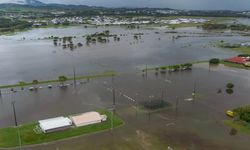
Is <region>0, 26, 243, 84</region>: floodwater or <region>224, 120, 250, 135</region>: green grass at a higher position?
<region>0, 26, 243, 84</region>: floodwater

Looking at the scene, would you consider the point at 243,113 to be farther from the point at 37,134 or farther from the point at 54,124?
the point at 37,134

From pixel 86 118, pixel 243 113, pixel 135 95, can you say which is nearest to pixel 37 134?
pixel 86 118

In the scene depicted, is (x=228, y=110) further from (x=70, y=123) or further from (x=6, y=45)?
(x=6, y=45)

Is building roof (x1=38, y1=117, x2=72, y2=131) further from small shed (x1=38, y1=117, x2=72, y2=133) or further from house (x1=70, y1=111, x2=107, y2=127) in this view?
house (x1=70, y1=111, x2=107, y2=127)

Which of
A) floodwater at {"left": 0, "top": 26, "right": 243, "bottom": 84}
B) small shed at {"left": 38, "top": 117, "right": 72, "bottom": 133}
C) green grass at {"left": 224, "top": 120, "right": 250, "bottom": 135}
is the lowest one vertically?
green grass at {"left": 224, "top": 120, "right": 250, "bottom": 135}

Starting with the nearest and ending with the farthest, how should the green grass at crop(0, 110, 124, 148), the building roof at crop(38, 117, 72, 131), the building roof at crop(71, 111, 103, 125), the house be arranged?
1. the green grass at crop(0, 110, 124, 148)
2. the building roof at crop(38, 117, 72, 131)
3. the house
4. the building roof at crop(71, 111, 103, 125)

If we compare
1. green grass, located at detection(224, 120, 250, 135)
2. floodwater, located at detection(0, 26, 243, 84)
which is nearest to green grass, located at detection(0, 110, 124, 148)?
green grass, located at detection(224, 120, 250, 135)

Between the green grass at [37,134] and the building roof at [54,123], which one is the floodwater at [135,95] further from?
the building roof at [54,123]
